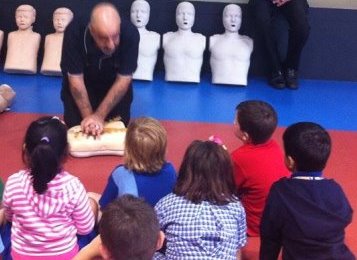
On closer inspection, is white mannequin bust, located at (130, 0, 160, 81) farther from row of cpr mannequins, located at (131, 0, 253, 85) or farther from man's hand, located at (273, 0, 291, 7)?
man's hand, located at (273, 0, 291, 7)

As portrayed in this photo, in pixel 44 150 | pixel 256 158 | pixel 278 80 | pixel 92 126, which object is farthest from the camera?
pixel 278 80

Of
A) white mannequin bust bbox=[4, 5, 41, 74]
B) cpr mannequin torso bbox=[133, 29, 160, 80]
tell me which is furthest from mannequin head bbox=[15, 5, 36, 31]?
cpr mannequin torso bbox=[133, 29, 160, 80]

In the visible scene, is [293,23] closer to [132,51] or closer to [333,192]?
[132,51]

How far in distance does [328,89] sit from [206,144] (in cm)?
341

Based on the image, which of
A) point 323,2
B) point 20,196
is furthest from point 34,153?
point 323,2

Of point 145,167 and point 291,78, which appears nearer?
point 145,167

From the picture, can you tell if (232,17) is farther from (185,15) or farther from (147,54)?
(147,54)

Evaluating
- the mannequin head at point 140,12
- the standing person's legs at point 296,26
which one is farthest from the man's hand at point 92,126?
the standing person's legs at point 296,26

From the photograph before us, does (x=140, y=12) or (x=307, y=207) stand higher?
(x=140, y=12)

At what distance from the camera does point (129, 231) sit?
1.74 metres

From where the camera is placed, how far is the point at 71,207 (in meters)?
2.45

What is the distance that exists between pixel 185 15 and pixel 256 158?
2749mm

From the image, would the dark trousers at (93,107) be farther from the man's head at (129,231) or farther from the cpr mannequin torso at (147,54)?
the man's head at (129,231)

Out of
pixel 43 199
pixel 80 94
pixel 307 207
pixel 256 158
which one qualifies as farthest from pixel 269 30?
pixel 43 199
